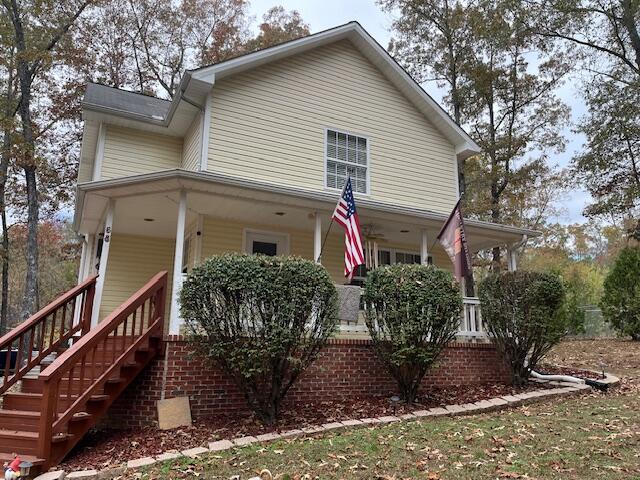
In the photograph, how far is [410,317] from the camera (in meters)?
6.66

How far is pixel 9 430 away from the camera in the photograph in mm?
5359

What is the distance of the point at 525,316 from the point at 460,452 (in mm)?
3796

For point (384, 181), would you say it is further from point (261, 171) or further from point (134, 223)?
point (134, 223)

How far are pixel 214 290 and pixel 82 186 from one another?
328 cm

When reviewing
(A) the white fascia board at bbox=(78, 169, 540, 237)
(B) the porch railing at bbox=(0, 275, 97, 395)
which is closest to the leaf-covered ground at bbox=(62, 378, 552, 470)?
(B) the porch railing at bbox=(0, 275, 97, 395)

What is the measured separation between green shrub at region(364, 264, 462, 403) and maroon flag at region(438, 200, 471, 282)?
62 cm

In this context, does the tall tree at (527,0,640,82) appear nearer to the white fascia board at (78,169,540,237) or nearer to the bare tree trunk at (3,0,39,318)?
the white fascia board at (78,169,540,237)

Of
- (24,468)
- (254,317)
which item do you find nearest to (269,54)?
(254,317)

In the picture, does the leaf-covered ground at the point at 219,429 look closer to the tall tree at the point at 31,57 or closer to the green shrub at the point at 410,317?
the green shrub at the point at 410,317

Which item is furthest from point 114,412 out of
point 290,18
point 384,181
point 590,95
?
point 290,18

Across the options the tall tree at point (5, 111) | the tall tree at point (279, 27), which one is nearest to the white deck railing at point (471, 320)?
the tall tree at point (5, 111)

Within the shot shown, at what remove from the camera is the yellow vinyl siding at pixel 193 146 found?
9.91m

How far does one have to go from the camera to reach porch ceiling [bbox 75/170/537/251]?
737 centimetres

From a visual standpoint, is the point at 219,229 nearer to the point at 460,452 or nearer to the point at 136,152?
the point at 136,152
